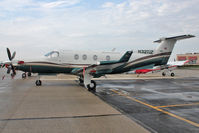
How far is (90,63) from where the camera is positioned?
15398 mm

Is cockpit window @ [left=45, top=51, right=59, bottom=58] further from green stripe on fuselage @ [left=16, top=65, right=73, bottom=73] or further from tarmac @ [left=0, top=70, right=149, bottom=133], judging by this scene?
tarmac @ [left=0, top=70, right=149, bottom=133]

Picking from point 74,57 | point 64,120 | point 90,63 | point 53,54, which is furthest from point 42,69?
point 64,120

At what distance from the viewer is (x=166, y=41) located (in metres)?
16.3

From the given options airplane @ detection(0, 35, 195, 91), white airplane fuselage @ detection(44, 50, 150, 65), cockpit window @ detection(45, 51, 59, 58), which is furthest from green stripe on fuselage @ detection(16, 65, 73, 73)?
cockpit window @ detection(45, 51, 59, 58)

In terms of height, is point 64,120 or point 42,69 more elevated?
point 42,69

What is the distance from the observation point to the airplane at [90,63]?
13609mm

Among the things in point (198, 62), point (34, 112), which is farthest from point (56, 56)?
point (198, 62)

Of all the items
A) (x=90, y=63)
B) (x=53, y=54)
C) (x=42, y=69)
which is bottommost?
(x=42, y=69)

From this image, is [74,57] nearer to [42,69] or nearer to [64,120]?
[42,69]

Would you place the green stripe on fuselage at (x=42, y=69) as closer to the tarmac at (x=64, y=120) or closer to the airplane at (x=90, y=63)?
the airplane at (x=90, y=63)

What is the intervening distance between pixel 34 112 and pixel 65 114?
1318mm

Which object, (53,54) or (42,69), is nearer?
(42,69)

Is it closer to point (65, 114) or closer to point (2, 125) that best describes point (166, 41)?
point (65, 114)

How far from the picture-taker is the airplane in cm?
1361
